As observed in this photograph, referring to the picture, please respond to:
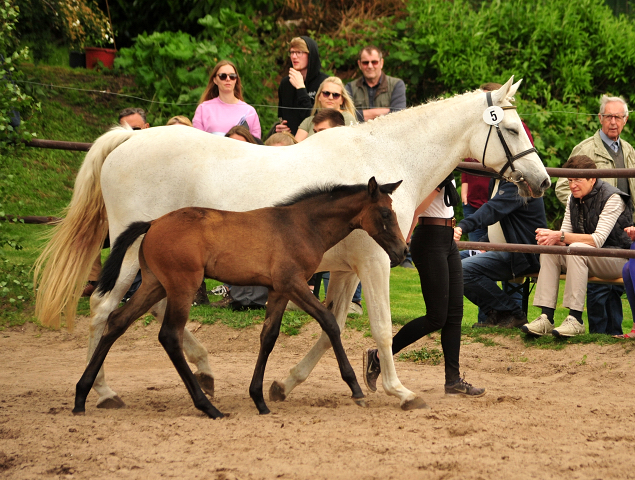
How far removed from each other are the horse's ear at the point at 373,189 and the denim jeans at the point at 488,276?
261 centimetres

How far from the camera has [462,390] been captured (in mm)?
5320

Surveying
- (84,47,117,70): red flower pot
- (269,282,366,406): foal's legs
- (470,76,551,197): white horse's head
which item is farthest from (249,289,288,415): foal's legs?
(84,47,117,70): red flower pot

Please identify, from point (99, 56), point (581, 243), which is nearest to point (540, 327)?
point (581, 243)

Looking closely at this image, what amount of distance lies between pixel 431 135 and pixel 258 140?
Result: 8.11 ft

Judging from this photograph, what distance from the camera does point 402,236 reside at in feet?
15.3

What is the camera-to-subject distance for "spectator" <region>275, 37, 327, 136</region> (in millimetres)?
7598

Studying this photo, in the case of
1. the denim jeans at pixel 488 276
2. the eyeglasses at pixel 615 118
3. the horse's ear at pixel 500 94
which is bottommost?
the denim jeans at pixel 488 276

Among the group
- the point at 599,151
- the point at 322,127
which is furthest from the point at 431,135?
the point at 599,151

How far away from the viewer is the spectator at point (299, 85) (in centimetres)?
760

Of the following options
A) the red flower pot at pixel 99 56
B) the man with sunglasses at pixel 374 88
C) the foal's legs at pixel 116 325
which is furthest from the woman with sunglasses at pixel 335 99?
the red flower pot at pixel 99 56

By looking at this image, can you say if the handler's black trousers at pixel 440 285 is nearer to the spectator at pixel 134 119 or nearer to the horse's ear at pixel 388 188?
the horse's ear at pixel 388 188

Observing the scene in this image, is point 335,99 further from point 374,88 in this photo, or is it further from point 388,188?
point 388,188

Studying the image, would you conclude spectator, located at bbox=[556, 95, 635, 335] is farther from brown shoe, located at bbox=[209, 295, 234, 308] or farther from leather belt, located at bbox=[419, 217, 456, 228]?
brown shoe, located at bbox=[209, 295, 234, 308]

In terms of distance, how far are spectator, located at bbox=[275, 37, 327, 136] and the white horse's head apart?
2781mm
